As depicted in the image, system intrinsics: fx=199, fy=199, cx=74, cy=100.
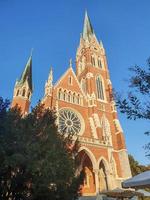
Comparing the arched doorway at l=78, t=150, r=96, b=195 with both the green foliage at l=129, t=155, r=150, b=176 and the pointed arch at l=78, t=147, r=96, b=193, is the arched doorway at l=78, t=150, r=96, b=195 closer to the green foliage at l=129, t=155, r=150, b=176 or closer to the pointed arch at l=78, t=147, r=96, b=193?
the pointed arch at l=78, t=147, r=96, b=193

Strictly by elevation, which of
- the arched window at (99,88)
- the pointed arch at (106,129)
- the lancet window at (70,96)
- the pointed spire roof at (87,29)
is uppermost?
the pointed spire roof at (87,29)

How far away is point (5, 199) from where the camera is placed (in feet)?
25.9

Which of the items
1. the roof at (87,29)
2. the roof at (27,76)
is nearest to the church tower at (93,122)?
the roof at (27,76)

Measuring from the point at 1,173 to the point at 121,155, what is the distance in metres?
20.6

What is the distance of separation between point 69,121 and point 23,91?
824cm

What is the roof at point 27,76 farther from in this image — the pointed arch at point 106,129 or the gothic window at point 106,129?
the gothic window at point 106,129

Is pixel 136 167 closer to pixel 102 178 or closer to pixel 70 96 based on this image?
pixel 102 178

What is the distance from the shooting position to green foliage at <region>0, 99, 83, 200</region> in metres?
7.74

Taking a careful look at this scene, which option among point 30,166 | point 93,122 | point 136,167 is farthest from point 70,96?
point 30,166

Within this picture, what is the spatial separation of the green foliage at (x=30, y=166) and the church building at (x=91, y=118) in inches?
456

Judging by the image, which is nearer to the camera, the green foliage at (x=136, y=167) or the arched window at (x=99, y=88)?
the green foliage at (x=136, y=167)

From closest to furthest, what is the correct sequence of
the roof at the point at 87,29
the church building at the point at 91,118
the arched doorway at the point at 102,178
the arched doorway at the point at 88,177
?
the arched doorway at the point at 88,177, the arched doorway at the point at 102,178, the church building at the point at 91,118, the roof at the point at 87,29

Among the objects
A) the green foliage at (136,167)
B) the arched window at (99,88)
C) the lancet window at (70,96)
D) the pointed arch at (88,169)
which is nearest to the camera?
the pointed arch at (88,169)

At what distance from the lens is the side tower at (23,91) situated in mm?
27031
